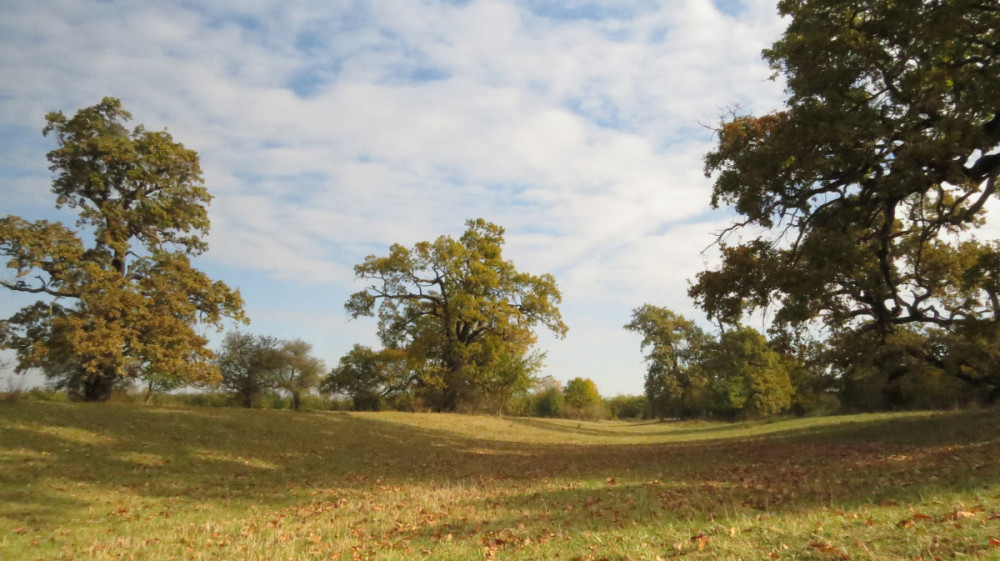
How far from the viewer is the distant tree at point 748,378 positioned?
56406 millimetres

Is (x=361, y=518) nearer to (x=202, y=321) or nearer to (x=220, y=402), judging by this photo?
(x=202, y=321)

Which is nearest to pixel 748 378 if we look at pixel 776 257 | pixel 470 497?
pixel 776 257

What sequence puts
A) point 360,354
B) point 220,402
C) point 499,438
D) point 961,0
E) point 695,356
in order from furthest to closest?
1. point 695,356
2. point 360,354
3. point 220,402
4. point 499,438
5. point 961,0

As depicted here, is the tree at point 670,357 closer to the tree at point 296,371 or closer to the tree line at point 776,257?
the tree line at point 776,257

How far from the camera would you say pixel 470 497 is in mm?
11281

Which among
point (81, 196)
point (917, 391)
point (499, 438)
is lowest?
point (499, 438)

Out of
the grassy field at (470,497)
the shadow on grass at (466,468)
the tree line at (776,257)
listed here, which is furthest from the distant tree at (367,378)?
the grassy field at (470,497)

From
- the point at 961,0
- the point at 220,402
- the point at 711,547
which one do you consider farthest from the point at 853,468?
the point at 220,402

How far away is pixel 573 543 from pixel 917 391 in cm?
4251

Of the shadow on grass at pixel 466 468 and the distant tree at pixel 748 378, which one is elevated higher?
the distant tree at pixel 748 378

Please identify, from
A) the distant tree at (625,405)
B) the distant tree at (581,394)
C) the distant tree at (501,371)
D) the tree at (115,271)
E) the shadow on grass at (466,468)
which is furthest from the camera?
the distant tree at (625,405)

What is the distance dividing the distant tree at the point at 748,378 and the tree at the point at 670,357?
5.24 metres

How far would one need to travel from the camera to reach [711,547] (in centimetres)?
585

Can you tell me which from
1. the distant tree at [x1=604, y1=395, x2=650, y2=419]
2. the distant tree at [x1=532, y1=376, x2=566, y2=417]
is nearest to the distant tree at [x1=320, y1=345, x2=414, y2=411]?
the distant tree at [x1=532, y1=376, x2=566, y2=417]
